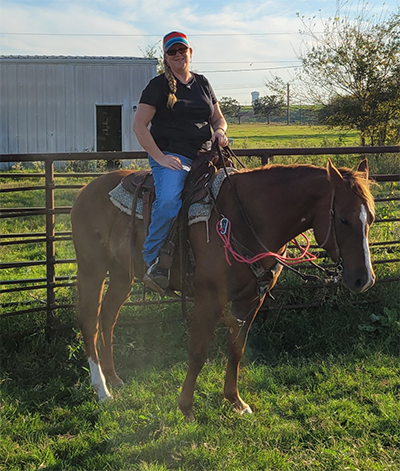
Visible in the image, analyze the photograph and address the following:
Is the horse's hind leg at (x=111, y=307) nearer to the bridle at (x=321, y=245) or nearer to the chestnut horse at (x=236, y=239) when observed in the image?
the chestnut horse at (x=236, y=239)

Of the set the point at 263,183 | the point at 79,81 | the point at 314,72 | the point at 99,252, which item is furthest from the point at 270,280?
the point at 314,72

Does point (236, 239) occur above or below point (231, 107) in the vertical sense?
below

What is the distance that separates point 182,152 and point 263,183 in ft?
2.33

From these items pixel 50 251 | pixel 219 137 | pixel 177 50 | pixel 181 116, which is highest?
pixel 177 50

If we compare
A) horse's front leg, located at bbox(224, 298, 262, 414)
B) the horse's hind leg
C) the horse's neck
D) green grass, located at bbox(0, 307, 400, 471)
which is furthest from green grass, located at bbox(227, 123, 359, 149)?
the horse's neck

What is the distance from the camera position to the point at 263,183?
3.43 meters

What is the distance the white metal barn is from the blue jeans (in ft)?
47.5

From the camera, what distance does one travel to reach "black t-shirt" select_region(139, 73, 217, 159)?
355 centimetres

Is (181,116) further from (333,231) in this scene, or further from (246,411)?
(246,411)

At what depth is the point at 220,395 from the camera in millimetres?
3941

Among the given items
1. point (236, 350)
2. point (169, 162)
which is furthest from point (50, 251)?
point (236, 350)

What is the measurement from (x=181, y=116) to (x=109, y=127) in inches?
619

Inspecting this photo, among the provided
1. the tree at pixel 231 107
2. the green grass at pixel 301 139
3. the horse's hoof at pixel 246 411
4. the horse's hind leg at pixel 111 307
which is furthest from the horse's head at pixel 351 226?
the tree at pixel 231 107

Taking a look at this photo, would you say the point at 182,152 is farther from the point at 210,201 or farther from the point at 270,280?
the point at 270,280
